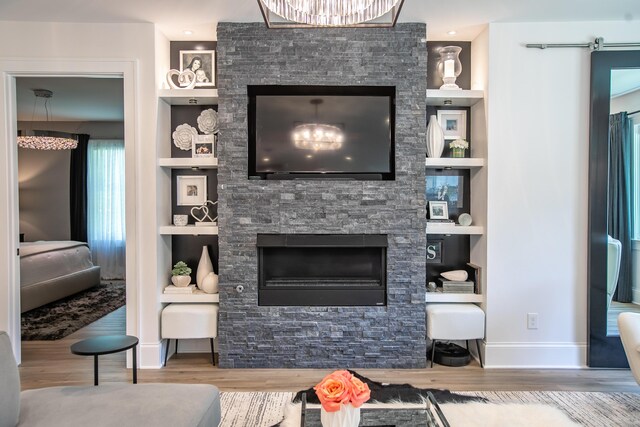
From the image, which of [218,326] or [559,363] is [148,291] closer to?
[218,326]

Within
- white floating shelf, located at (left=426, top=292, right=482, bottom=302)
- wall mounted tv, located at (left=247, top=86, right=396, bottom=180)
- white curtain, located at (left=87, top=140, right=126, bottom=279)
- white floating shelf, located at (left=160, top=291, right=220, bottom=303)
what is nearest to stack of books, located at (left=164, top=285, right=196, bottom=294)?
white floating shelf, located at (left=160, top=291, right=220, bottom=303)

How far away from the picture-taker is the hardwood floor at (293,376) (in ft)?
9.90

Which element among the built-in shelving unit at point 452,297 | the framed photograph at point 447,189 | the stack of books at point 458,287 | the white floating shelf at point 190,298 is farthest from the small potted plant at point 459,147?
the white floating shelf at point 190,298

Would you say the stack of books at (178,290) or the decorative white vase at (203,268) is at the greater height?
the decorative white vase at (203,268)

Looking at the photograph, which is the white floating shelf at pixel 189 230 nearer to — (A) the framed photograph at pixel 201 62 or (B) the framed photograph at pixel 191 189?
(B) the framed photograph at pixel 191 189

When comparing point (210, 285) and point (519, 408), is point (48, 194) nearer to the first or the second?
point (210, 285)

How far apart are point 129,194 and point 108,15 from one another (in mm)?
1363

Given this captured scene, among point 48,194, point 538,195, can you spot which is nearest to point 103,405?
point 538,195

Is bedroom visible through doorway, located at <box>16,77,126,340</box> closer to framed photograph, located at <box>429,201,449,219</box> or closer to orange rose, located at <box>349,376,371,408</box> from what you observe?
framed photograph, located at <box>429,201,449,219</box>

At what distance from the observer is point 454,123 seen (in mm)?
3695

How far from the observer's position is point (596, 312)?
3309 mm

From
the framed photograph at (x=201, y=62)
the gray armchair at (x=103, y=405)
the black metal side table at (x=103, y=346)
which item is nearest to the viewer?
the gray armchair at (x=103, y=405)

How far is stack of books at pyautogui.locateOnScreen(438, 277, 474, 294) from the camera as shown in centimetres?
349

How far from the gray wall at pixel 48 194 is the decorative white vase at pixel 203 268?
195 inches
